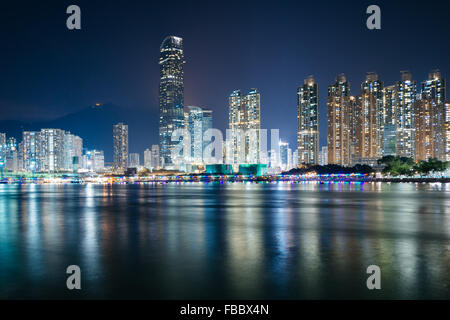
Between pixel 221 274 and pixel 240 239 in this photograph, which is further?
pixel 240 239

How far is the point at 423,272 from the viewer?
1351 cm

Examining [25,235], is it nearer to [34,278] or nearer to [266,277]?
[34,278]

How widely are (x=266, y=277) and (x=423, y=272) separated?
5.25m

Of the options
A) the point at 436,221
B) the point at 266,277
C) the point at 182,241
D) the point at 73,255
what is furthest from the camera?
the point at 436,221

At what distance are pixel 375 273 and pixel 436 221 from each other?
17.8 metres

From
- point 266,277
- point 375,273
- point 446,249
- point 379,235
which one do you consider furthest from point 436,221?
point 266,277

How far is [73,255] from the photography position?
17.0 m
